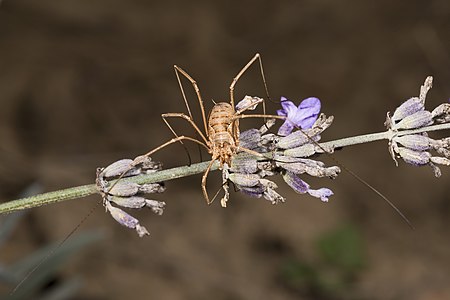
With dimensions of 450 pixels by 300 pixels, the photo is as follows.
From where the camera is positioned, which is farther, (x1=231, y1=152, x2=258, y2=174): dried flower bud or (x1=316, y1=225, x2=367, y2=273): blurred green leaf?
(x1=316, y1=225, x2=367, y2=273): blurred green leaf

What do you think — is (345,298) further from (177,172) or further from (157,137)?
(177,172)

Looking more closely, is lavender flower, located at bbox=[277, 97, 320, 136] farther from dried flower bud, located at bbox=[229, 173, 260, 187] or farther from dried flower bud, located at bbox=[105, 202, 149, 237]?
dried flower bud, located at bbox=[105, 202, 149, 237]

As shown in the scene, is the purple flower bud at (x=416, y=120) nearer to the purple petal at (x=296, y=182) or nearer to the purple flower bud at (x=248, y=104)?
the purple petal at (x=296, y=182)

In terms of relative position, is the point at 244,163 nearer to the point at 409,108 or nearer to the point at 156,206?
the point at 156,206

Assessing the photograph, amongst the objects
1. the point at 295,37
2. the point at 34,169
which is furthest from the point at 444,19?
the point at 34,169

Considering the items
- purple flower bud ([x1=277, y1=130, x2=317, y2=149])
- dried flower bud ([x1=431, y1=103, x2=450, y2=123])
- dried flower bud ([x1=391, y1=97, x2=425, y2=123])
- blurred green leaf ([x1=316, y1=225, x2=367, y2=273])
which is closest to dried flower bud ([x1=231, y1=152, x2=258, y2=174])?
purple flower bud ([x1=277, y1=130, x2=317, y2=149])

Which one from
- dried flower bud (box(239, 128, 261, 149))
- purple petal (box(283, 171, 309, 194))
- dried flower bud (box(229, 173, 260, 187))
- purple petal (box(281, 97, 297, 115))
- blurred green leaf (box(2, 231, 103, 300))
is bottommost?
blurred green leaf (box(2, 231, 103, 300))

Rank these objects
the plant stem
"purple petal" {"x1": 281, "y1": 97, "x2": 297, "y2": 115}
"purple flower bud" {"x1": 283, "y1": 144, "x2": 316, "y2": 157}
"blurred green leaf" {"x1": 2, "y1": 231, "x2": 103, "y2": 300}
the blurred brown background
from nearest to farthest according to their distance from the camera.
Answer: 1. the plant stem
2. "purple flower bud" {"x1": 283, "y1": 144, "x2": 316, "y2": 157}
3. "purple petal" {"x1": 281, "y1": 97, "x2": 297, "y2": 115}
4. "blurred green leaf" {"x1": 2, "y1": 231, "x2": 103, "y2": 300}
5. the blurred brown background

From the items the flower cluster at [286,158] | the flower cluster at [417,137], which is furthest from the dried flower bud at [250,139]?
the flower cluster at [417,137]
